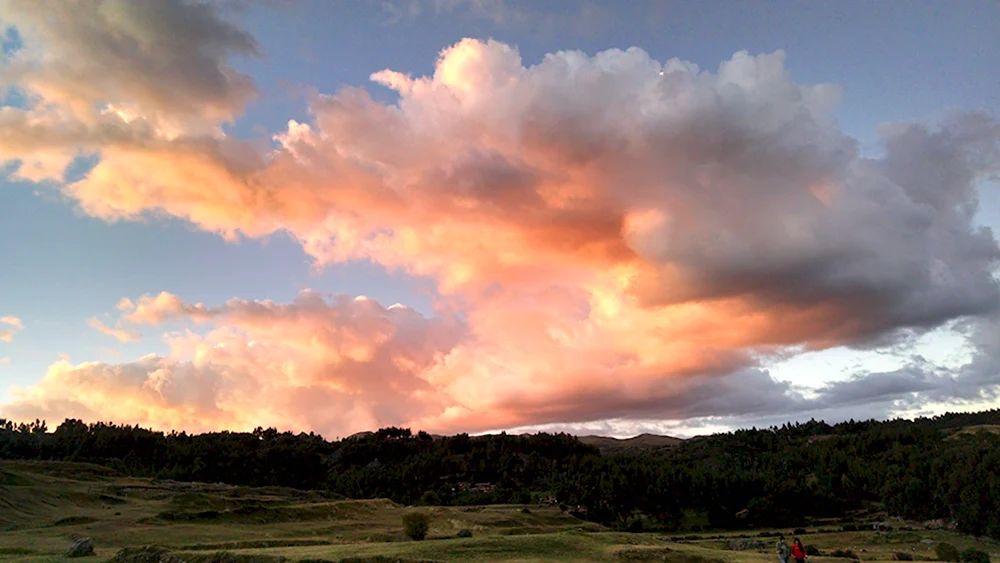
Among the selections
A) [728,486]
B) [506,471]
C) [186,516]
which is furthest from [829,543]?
[506,471]

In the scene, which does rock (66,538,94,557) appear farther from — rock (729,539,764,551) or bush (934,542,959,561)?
rock (729,539,764,551)

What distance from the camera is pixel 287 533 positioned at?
6638cm

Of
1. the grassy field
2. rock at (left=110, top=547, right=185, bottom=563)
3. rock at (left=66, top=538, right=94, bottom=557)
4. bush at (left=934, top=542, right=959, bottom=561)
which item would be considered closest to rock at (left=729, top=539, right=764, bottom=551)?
the grassy field

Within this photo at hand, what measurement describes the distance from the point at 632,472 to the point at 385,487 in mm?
69258

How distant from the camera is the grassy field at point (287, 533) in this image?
42.2 m

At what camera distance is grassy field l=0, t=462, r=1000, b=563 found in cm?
4225

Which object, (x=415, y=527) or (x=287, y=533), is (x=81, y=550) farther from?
(x=287, y=533)

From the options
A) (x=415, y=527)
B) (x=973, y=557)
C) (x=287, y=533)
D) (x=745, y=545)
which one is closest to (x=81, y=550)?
(x=415, y=527)

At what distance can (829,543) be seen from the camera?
84.2 metres

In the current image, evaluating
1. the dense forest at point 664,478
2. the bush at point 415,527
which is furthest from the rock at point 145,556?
the dense forest at point 664,478

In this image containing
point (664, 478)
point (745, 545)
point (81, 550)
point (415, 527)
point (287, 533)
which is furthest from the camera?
point (664, 478)

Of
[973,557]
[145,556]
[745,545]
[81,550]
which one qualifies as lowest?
[745,545]

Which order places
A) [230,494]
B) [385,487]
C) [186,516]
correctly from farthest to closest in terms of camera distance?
[385,487]
[230,494]
[186,516]

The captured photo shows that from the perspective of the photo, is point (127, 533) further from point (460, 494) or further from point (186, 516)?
point (460, 494)
